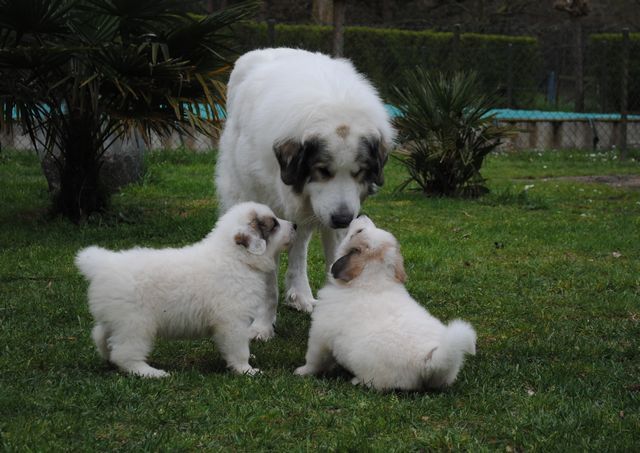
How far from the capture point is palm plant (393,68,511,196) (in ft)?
39.5

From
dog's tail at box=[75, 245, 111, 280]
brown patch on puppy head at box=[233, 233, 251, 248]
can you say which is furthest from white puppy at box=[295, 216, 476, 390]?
dog's tail at box=[75, 245, 111, 280]

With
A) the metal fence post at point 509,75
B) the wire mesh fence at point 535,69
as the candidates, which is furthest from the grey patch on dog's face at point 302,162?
the metal fence post at point 509,75

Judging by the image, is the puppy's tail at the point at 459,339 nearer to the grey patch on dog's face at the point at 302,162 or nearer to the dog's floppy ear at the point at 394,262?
the dog's floppy ear at the point at 394,262

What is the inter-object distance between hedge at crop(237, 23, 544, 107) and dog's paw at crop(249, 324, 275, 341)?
13.9 m

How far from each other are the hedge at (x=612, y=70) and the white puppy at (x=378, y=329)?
18696 mm

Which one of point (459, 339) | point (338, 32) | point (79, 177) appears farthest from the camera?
point (338, 32)

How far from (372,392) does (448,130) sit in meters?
8.03

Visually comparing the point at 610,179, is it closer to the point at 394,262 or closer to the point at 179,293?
the point at 394,262

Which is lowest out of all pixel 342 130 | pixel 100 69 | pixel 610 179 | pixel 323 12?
pixel 610 179

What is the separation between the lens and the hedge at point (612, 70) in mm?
22125

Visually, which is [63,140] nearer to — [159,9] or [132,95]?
[132,95]

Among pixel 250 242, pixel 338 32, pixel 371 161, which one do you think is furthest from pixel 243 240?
pixel 338 32

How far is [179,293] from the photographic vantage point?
15.5 ft

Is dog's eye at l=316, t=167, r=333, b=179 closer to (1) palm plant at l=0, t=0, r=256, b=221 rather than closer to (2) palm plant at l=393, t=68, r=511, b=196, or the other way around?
(1) palm plant at l=0, t=0, r=256, b=221
